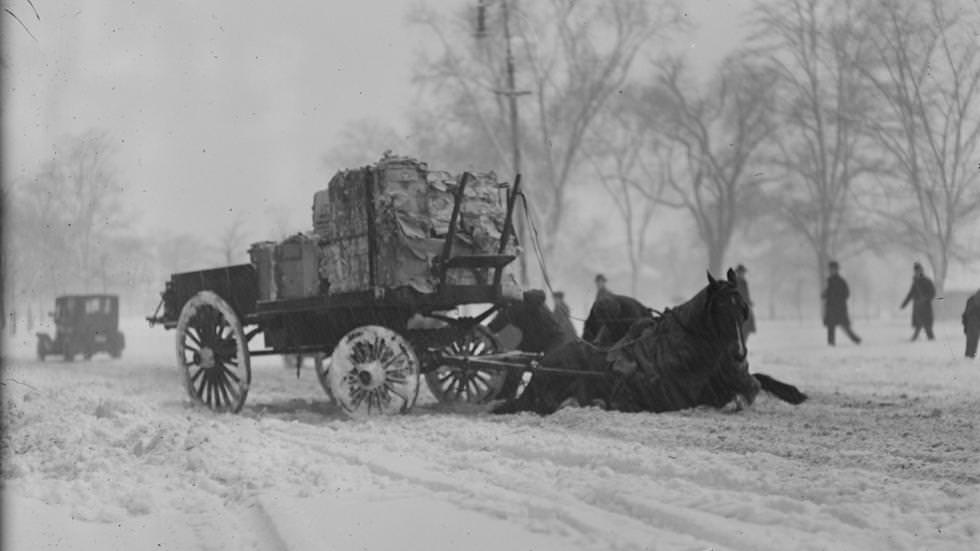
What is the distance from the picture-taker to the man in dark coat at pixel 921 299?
47.3ft

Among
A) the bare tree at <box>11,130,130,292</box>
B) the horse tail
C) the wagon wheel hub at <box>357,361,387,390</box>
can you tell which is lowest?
the horse tail

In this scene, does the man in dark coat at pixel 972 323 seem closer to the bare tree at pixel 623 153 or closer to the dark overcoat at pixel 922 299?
the dark overcoat at pixel 922 299

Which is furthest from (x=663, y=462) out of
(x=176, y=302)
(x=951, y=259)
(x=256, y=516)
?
(x=951, y=259)

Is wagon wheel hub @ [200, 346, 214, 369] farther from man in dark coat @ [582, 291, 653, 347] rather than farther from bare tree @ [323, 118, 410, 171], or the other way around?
bare tree @ [323, 118, 410, 171]

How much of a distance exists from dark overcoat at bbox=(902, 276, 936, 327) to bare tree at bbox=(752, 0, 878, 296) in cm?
445

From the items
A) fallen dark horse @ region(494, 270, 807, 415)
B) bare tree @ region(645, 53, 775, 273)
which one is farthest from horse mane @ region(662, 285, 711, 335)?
bare tree @ region(645, 53, 775, 273)

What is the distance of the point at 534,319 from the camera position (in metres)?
12.2

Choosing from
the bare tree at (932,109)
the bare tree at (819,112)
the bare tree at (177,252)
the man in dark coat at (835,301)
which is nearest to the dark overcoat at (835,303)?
the man in dark coat at (835,301)

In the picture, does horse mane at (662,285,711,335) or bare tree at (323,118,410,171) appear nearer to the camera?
horse mane at (662,285,711,335)

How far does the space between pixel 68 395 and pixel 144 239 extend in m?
16.2

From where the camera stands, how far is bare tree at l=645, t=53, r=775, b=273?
2781cm

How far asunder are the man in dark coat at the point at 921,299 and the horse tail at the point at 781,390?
15.7 feet

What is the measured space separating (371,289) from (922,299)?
322 inches

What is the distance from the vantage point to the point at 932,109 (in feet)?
47.0
